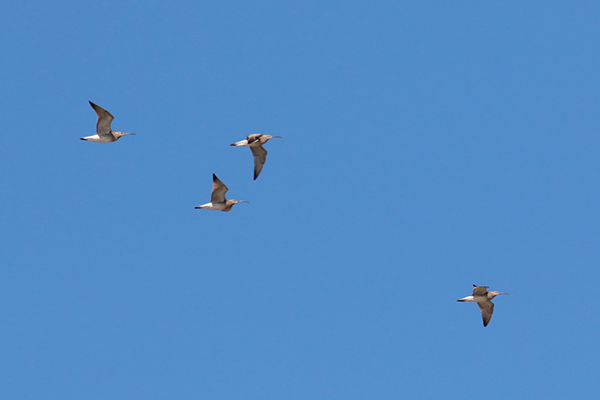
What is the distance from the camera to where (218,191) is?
53.1 meters

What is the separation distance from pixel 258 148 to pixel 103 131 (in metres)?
8.74

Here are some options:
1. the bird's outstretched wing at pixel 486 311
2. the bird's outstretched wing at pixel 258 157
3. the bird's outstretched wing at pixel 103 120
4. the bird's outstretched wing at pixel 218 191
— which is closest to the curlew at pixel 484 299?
the bird's outstretched wing at pixel 486 311

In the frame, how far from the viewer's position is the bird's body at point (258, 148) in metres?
56.0

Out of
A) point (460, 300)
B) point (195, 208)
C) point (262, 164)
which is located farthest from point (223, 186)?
point (460, 300)

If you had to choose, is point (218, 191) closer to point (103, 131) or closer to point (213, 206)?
point (213, 206)

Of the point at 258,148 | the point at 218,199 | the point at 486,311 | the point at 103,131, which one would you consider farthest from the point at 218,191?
the point at 486,311

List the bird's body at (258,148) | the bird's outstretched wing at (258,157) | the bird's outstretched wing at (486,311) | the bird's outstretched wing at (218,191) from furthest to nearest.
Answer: the bird's outstretched wing at (258,157) → the bird's outstretched wing at (486,311) → the bird's body at (258,148) → the bird's outstretched wing at (218,191)

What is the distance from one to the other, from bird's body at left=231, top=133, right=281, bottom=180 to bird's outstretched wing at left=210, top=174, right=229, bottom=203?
375 cm

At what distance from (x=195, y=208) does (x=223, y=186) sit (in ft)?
5.70

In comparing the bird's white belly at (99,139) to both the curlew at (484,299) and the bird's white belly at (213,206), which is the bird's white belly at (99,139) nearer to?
the bird's white belly at (213,206)

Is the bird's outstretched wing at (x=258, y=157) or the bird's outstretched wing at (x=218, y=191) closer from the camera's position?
the bird's outstretched wing at (x=218, y=191)

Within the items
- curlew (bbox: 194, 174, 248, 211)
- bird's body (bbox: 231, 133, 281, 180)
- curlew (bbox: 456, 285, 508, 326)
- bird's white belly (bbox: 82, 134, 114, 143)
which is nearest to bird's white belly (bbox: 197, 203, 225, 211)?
curlew (bbox: 194, 174, 248, 211)

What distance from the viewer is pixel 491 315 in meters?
56.8

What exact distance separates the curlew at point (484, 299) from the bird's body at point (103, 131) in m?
Result: 18.5
